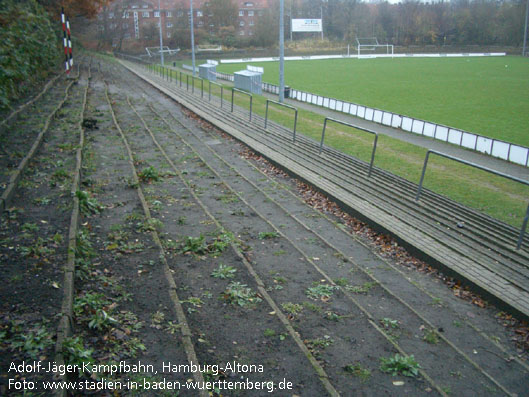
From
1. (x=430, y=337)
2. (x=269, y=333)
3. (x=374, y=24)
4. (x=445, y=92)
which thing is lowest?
(x=430, y=337)

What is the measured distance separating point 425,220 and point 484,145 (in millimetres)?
10990

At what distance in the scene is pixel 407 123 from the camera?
867 inches

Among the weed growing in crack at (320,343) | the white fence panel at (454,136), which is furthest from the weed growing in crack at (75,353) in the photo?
the white fence panel at (454,136)

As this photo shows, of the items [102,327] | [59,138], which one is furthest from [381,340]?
[59,138]

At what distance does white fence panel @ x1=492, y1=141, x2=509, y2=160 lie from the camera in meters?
16.6

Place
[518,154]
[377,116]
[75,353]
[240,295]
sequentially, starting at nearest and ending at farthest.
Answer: [75,353] → [240,295] → [518,154] → [377,116]

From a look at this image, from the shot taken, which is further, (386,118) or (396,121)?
(386,118)

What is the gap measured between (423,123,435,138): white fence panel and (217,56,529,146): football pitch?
3156 millimetres

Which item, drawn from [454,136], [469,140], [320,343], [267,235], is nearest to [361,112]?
[454,136]

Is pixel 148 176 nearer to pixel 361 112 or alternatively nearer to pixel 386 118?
pixel 386 118

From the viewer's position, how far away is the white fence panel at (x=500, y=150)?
1659cm

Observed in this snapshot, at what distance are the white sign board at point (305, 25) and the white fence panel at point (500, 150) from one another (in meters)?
73.2

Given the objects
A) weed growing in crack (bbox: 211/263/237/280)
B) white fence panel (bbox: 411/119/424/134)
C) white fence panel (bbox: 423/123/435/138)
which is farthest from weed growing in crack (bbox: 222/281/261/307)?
white fence panel (bbox: 411/119/424/134)

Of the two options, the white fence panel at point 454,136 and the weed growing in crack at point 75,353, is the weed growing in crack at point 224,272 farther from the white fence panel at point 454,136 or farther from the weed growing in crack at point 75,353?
the white fence panel at point 454,136
